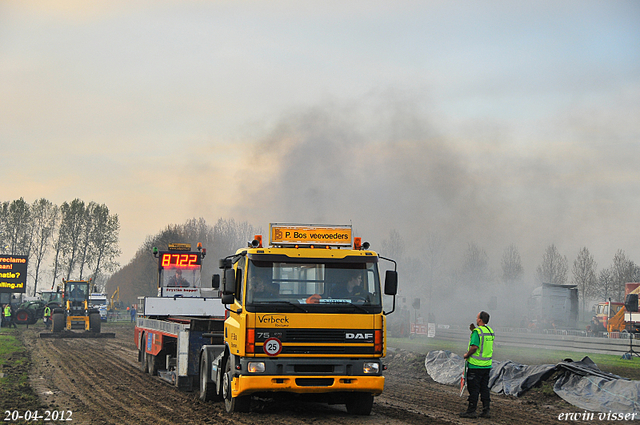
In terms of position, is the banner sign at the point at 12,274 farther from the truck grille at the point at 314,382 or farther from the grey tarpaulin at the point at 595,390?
the grey tarpaulin at the point at 595,390

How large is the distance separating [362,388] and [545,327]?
156 ft

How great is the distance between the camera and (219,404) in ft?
41.9

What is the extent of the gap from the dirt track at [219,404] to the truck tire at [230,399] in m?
0.13

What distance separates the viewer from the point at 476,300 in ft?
226

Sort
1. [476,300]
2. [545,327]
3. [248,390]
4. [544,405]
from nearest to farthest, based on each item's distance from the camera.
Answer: [248,390], [544,405], [545,327], [476,300]

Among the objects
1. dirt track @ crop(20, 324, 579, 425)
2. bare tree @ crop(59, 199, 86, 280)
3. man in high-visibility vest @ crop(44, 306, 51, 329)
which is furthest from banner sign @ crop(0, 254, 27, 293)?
bare tree @ crop(59, 199, 86, 280)

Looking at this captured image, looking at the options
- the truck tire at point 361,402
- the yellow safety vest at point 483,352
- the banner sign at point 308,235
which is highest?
the banner sign at point 308,235

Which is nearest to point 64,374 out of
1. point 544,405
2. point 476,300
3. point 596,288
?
point 544,405

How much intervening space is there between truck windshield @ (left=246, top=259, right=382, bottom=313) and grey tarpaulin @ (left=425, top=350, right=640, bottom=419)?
211 inches

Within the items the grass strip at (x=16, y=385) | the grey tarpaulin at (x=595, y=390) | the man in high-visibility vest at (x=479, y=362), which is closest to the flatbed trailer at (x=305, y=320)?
the man in high-visibility vest at (x=479, y=362)

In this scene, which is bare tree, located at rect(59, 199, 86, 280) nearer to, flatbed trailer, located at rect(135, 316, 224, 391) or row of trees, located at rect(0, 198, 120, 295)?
row of trees, located at rect(0, 198, 120, 295)

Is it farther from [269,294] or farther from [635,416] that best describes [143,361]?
[635,416]

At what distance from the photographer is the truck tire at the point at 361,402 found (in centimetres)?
1151

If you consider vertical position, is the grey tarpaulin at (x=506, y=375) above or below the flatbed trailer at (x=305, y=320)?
below
